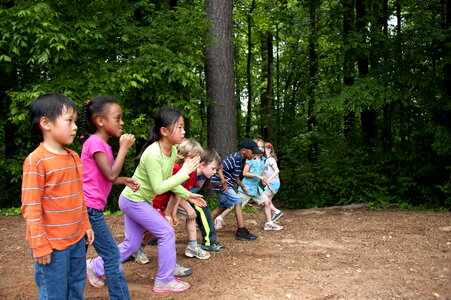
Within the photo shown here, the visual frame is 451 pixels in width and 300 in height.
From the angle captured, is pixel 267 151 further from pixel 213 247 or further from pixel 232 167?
pixel 213 247

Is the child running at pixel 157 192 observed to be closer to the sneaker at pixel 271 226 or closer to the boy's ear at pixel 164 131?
the boy's ear at pixel 164 131

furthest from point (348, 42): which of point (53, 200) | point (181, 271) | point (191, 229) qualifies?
point (53, 200)

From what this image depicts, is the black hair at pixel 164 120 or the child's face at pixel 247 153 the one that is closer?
the black hair at pixel 164 120

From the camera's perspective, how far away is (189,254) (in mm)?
5371

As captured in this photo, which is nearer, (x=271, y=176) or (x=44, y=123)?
→ (x=44, y=123)

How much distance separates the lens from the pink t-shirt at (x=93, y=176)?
137 inches

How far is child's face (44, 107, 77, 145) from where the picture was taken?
109 inches

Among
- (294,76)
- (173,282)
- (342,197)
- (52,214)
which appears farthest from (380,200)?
(294,76)

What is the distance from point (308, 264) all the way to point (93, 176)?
9.66 feet

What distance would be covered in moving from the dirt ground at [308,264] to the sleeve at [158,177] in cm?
110

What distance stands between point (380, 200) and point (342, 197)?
1022 mm

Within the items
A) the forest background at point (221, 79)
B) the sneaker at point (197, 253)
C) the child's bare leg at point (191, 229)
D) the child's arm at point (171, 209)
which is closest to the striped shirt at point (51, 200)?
the child's arm at point (171, 209)

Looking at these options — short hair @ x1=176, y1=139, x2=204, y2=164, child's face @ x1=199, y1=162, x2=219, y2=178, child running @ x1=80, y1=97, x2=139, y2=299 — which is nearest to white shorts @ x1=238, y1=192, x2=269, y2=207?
child's face @ x1=199, y1=162, x2=219, y2=178

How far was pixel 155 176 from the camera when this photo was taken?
3930 mm
